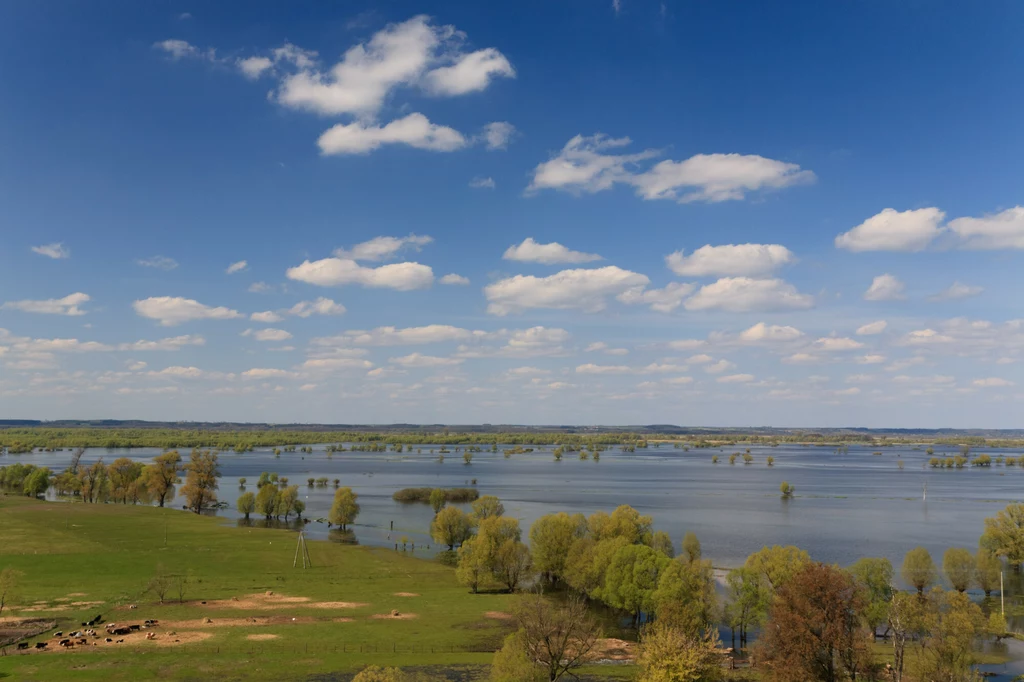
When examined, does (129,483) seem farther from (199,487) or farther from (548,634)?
(548,634)

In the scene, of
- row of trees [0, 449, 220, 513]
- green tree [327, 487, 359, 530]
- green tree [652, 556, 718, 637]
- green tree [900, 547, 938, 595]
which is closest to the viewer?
green tree [652, 556, 718, 637]

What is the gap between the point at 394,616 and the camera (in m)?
62.8

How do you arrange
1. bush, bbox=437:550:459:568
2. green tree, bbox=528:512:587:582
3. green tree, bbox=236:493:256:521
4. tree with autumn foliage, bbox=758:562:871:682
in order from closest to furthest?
tree with autumn foliage, bbox=758:562:871:682 < green tree, bbox=528:512:587:582 < bush, bbox=437:550:459:568 < green tree, bbox=236:493:256:521

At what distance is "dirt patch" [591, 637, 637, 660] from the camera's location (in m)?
54.6

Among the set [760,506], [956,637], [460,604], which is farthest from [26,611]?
[760,506]

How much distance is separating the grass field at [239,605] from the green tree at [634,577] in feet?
37.7

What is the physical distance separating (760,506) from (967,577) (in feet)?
242

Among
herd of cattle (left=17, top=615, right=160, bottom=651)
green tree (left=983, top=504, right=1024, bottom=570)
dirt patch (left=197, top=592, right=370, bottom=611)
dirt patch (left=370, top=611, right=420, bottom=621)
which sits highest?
green tree (left=983, top=504, right=1024, bottom=570)

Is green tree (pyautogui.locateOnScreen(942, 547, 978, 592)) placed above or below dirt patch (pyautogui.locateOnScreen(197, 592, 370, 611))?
above

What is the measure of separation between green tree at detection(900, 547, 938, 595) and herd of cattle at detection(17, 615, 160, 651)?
258ft

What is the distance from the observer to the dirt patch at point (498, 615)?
208 feet

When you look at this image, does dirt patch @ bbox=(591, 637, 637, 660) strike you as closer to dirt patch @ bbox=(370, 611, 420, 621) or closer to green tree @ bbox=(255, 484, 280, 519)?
dirt patch @ bbox=(370, 611, 420, 621)

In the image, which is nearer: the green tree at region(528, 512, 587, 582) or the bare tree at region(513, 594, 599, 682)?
the bare tree at region(513, 594, 599, 682)

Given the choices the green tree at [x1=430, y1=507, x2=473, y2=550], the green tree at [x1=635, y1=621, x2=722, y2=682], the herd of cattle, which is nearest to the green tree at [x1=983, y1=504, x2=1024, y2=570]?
the green tree at [x1=635, y1=621, x2=722, y2=682]
